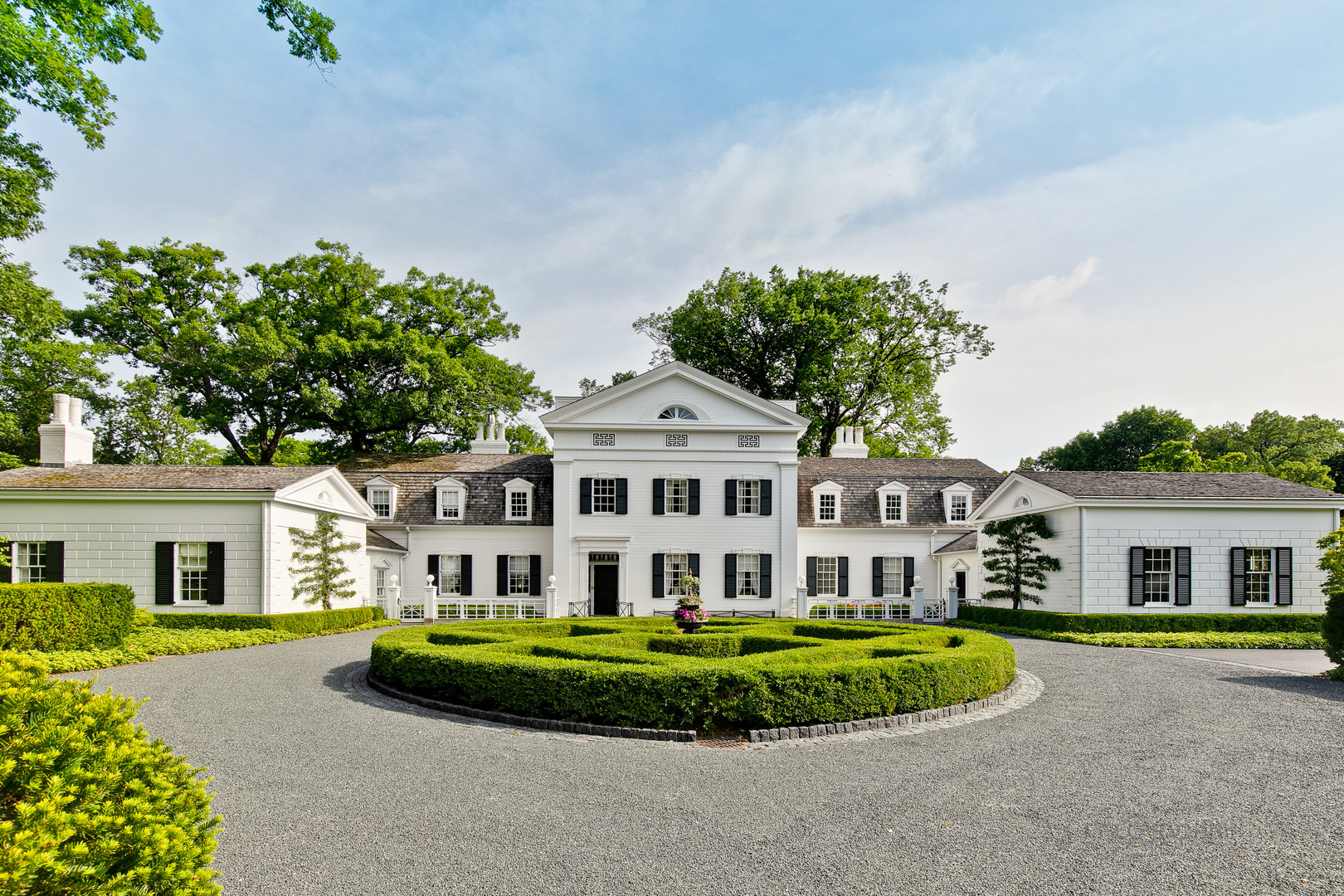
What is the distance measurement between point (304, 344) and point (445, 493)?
1097 cm

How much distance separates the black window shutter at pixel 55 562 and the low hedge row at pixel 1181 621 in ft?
85.3

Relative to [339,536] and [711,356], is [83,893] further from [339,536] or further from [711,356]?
[711,356]

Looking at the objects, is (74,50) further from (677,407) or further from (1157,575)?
(1157,575)

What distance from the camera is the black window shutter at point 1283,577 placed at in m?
20.4

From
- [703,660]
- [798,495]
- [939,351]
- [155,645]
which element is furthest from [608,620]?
[939,351]

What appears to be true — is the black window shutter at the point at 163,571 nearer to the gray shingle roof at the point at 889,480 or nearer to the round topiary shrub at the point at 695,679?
the round topiary shrub at the point at 695,679

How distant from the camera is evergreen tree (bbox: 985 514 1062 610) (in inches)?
858

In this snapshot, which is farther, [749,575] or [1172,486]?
[749,575]

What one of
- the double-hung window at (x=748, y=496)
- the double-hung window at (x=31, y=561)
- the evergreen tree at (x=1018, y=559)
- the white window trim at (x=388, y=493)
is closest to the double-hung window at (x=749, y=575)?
the double-hung window at (x=748, y=496)

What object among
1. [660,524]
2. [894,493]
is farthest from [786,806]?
[894,493]

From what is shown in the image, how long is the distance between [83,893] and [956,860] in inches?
204

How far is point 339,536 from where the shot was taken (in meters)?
23.1

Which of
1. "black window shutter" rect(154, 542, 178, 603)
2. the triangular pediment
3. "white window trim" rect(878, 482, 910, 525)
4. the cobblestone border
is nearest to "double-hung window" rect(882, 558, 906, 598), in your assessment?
"white window trim" rect(878, 482, 910, 525)

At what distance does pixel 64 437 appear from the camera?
70.3 feet
